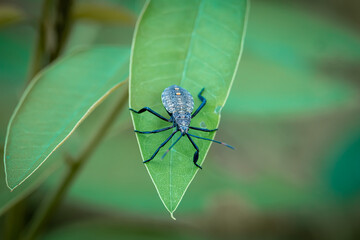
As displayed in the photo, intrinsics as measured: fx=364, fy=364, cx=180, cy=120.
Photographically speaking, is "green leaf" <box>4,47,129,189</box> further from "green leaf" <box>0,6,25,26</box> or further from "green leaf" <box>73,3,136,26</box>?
"green leaf" <box>0,6,25,26</box>

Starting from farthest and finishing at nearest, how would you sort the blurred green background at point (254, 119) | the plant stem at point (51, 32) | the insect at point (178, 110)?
the blurred green background at point (254, 119)
the plant stem at point (51, 32)
the insect at point (178, 110)

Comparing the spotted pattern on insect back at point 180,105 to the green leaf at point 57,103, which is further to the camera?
the spotted pattern on insect back at point 180,105

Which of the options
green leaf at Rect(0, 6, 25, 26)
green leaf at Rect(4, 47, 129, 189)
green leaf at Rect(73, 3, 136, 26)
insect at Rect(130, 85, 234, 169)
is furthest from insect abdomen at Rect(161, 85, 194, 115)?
green leaf at Rect(0, 6, 25, 26)

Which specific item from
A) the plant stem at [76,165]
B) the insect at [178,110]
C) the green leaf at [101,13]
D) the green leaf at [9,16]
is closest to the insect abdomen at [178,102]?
the insect at [178,110]

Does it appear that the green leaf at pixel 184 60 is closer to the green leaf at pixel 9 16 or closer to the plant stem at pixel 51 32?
the plant stem at pixel 51 32

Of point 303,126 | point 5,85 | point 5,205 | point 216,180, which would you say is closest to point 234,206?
point 216,180

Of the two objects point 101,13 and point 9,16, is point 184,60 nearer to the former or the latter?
point 101,13

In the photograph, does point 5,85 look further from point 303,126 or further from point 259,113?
point 303,126
